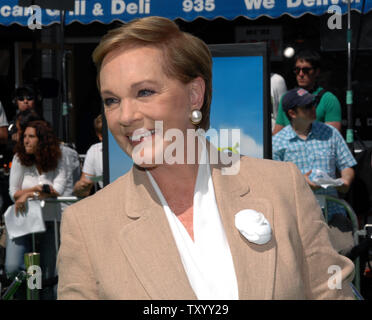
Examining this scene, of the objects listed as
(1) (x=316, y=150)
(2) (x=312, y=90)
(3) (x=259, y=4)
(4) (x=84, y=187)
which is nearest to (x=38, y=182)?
(4) (x=84, y=187)

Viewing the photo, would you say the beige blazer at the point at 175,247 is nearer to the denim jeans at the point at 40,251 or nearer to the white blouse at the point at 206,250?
the white blouse at the point at 206,250

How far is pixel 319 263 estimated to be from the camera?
2074 millimetres

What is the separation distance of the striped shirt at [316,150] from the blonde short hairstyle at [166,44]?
3.52m

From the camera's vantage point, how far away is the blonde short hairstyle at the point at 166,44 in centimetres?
194

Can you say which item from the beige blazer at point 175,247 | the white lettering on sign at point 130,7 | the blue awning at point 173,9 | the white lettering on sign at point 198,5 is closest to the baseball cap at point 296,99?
the blue awning at point 173,9

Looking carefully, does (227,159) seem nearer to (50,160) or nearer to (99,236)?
(99,236)

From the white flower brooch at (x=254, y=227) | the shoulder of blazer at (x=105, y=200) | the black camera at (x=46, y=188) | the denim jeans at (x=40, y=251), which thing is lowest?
the denim jeans at (x=40, y=251)

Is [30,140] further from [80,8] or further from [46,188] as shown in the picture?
[80,8]

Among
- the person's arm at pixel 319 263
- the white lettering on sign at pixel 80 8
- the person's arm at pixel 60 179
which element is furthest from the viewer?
the white lettering on sign at pixel 80 8

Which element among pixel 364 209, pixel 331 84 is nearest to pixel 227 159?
pixel 364 209

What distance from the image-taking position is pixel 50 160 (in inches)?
239

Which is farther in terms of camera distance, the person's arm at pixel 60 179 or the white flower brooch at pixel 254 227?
the person's arm at pixel 60 179

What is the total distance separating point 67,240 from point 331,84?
8.84 m

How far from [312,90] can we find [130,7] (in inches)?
119
